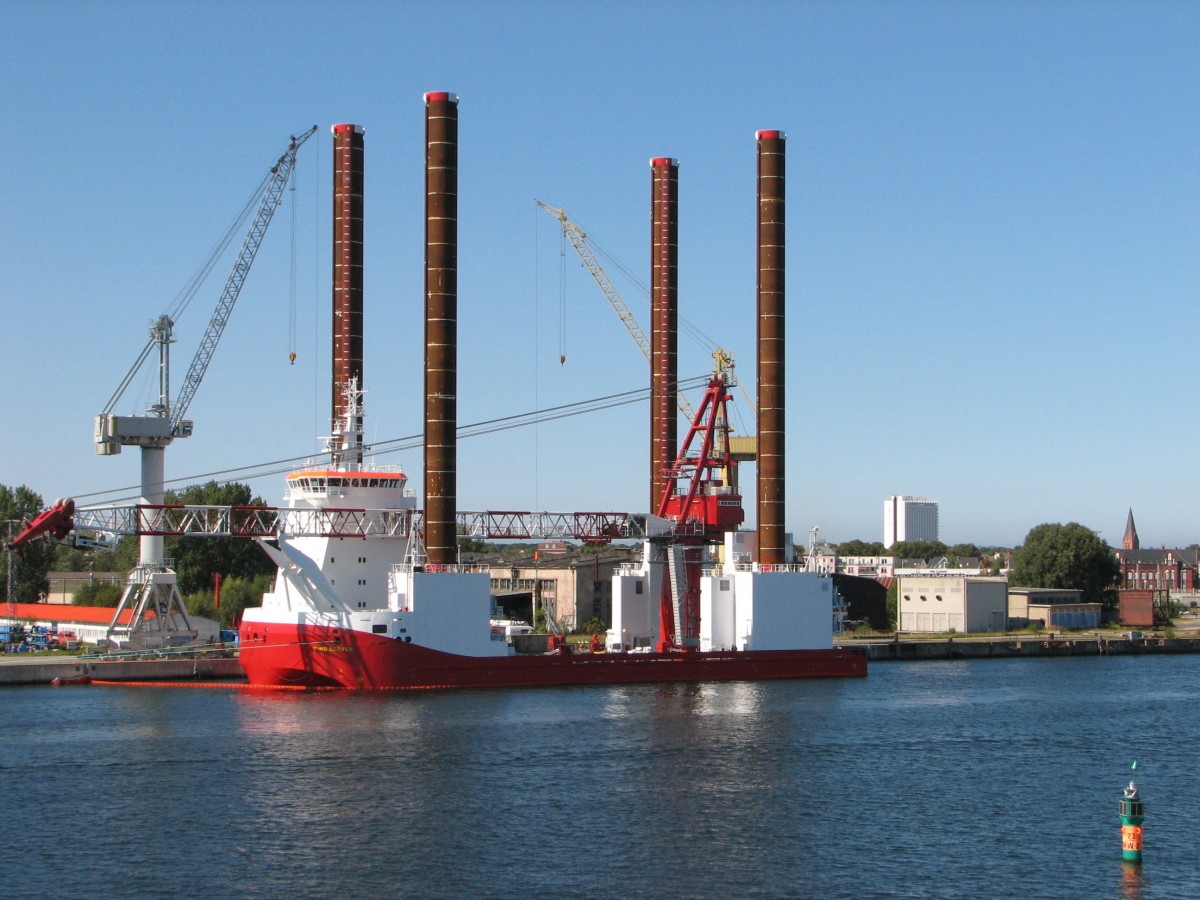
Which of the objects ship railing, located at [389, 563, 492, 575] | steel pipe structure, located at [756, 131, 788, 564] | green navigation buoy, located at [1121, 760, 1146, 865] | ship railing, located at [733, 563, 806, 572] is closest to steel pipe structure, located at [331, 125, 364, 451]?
ship railing, located at [389, 563, 492, 575]

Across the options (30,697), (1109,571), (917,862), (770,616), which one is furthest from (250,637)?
(1109,571)

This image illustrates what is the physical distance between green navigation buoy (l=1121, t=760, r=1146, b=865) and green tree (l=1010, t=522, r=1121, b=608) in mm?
104314

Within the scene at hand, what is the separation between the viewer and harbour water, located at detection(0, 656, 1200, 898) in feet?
113

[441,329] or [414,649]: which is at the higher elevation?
[441,329]

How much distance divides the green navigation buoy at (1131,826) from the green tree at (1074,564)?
342 feet

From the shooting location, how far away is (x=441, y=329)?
227 feet

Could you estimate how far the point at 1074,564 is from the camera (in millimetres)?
136375

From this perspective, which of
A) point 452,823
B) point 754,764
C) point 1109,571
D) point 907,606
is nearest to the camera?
point 452,823

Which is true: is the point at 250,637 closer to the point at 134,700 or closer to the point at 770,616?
the point at 134,700

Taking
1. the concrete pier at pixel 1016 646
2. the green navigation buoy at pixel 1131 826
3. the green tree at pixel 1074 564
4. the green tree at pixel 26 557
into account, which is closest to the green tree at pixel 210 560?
the green tree at pixel 26 557

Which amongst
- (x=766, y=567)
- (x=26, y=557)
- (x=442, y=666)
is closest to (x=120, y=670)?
(x=442, y=666)

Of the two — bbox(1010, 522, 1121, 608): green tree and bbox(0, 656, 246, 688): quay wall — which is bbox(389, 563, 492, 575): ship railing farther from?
bbox(1010, 522, 1121, 608): green tree

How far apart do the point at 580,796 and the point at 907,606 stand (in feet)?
279

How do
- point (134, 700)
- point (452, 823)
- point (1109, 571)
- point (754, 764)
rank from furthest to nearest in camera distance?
point (1109, 571) < point (134, 700) < point (754, 764) < point (452, 823)
